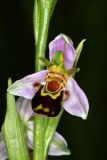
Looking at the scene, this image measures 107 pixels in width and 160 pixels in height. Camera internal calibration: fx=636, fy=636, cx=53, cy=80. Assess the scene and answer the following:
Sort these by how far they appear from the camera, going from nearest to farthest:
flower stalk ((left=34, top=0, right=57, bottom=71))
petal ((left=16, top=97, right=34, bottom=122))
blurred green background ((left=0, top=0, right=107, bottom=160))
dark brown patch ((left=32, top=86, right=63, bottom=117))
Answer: dark brown patch ((left=32, top=86, right=63, bottom=117)) → flower stalk ((left=34, top=0, right=57, bottom=71)) → petal ((left=16, top=97, right=34, bottom=122)) → blurred green background ((left=0, top=0, right=107, bottom=160))

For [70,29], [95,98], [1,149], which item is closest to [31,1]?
[70,29]

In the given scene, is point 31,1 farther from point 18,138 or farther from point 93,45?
point 18,138

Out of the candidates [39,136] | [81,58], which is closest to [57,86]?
[39,136]

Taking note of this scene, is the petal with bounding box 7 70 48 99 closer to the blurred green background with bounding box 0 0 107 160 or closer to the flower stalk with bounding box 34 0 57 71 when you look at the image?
the flower stalk with bounding box 34 0 57 71

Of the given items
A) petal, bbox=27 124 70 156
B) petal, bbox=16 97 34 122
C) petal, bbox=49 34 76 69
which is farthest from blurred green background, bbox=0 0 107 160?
petal, bbox=49 34 76 69

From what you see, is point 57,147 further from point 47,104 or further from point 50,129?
point 47,104

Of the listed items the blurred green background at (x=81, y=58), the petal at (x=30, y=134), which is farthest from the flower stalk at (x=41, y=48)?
the blurred green background at (x=81, y=58)
